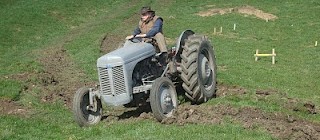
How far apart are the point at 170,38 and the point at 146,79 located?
1844cm

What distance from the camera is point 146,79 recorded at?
1157 centimetres

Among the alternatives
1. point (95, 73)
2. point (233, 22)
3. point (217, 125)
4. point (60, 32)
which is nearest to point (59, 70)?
point (95, 73)

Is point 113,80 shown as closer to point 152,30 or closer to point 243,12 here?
point 152,30

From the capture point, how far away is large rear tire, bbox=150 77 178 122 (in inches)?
417

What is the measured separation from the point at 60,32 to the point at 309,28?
54.9 ft

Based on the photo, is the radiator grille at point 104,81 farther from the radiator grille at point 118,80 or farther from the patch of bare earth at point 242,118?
the patch of bare earth at point 242,118

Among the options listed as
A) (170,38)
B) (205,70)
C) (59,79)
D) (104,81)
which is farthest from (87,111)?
(170,38)

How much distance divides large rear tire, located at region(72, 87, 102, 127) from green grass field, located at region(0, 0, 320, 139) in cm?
27

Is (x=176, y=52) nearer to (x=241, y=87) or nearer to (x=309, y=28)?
(x=241, y=87)

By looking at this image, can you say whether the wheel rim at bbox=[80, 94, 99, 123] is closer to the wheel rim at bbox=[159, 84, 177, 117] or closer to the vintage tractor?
the vintage tractor

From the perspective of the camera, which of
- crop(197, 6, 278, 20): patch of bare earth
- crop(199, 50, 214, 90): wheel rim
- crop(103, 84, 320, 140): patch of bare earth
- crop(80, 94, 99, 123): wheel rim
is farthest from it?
crop(197, 6, 278, 20): patch of bare earth

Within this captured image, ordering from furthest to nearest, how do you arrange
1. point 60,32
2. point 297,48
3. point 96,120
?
1. point 60,32
2. point 297,48
3. point 96,120

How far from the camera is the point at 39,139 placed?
415 inches

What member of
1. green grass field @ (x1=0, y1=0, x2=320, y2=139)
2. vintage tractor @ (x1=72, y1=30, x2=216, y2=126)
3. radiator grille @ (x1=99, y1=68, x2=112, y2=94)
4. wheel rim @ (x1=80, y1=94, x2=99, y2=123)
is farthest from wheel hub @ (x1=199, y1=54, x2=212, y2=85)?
wheel rim @ (x1=80, y1=94, x2=99, y2=123)
